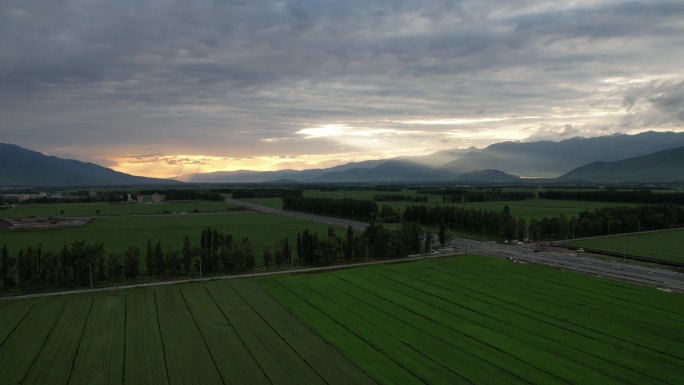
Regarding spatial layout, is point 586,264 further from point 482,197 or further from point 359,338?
point 482,197

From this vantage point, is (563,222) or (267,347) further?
(563,222)

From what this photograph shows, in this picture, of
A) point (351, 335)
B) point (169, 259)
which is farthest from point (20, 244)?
point (351, 335)

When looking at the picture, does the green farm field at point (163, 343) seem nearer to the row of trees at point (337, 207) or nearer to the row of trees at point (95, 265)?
the row of trees at point (95, 265)

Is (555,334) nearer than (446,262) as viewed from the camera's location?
Yes

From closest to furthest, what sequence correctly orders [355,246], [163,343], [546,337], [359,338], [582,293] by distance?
[163,343] < [546,337] < [359,338] < [582,293] < [355,246]

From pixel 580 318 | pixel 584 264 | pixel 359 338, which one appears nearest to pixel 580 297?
pixel 580 318

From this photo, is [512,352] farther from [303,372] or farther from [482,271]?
[482,271]

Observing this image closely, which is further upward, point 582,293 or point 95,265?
point 95,265
